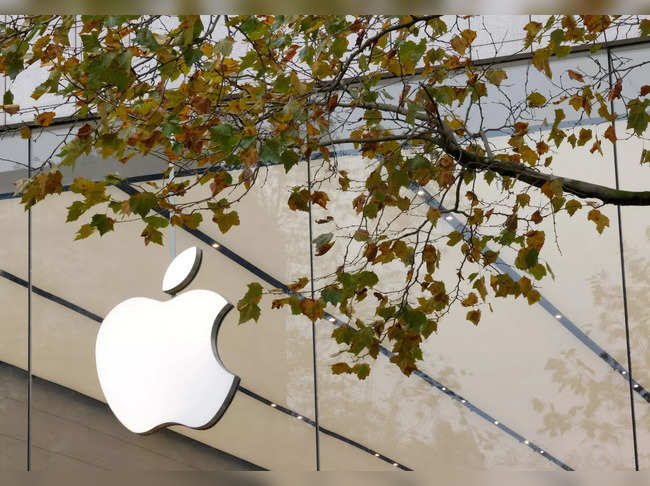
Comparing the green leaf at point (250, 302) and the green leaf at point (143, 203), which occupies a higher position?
the green leaf at point (143, 203)

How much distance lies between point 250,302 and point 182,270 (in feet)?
9.04

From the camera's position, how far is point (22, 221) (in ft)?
25.2

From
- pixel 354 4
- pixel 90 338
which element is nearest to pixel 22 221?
pixel 90 338

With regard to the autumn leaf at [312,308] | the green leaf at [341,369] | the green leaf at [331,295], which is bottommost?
the green leaf at [331,295]

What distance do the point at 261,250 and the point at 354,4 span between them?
6804 millimetres

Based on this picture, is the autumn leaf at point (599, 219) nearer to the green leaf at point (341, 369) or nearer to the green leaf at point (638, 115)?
the green leaf at point (341, 369)

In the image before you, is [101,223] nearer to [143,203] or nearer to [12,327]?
[143,203]

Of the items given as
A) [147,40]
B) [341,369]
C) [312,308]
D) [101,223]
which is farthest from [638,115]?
[341,369]

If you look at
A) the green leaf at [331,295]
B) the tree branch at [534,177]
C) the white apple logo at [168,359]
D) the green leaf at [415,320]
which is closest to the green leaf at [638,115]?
the tree branch at [534,177]

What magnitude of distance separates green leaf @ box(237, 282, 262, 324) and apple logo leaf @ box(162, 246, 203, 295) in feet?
7.83

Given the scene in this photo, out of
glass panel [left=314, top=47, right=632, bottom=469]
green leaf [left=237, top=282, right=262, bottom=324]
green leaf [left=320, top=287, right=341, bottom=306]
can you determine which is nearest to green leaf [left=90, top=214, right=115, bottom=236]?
green leaf [left=237, top=282, right=262, bottom=324]

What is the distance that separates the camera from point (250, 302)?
3.96 metres

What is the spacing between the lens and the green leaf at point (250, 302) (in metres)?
3.83

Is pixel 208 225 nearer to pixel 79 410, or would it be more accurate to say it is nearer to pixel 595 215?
pixel 79 410
